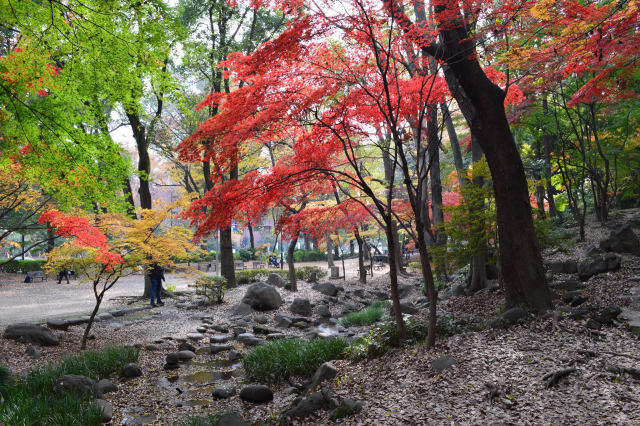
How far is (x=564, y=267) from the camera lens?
7504 mm

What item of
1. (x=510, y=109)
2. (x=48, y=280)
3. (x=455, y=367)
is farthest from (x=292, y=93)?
(x=48, y=280)

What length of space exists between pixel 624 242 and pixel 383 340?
5.39 metres

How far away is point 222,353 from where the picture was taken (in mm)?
7453

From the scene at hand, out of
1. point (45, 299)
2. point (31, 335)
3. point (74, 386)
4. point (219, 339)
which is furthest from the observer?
point (45, 299)

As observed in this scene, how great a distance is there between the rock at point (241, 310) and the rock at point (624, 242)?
28.8 feet

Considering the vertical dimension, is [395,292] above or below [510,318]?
above

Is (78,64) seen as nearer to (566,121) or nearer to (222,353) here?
(222,353)

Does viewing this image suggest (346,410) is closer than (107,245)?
Yes

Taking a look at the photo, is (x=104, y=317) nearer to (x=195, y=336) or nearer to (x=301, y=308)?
(x=195, y=336)

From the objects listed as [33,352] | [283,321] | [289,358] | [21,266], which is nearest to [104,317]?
[33,352]

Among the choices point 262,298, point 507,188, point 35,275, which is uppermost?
point 507,188

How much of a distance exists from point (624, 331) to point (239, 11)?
14490 millimetres

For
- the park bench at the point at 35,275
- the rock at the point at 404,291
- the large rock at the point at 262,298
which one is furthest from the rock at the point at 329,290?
the park bench at the point at 35,275

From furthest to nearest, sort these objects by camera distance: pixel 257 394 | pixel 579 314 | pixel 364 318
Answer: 1. pixel 364 318
2. pixel 257 394
3. pixel 579 314
